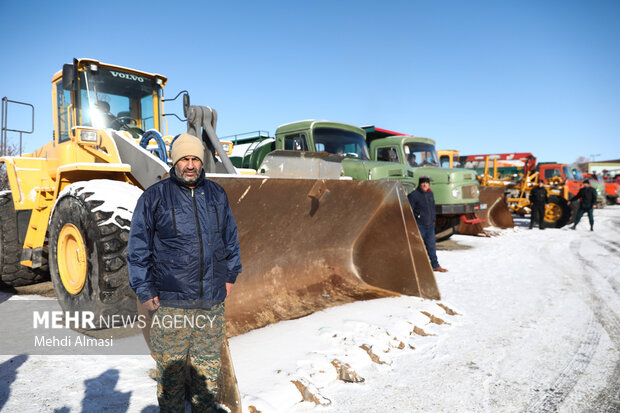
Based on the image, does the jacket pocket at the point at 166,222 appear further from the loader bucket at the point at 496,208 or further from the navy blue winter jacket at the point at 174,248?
the loader bucket at the point at 496,208

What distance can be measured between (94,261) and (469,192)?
24.1 feet

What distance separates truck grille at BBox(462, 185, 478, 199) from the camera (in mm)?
8156

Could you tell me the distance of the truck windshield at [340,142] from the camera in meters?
6.73

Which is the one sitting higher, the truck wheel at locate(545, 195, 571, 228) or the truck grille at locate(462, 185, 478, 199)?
the truck grille at locate(462, 185, 478, 199)

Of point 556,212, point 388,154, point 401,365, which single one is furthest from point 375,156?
point 556,212

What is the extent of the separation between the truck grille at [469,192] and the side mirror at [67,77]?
7.03m

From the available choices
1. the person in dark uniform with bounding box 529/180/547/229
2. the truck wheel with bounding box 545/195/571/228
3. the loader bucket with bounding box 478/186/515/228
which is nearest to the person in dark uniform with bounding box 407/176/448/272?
the loader bucket with bounding box 478/186/515/228

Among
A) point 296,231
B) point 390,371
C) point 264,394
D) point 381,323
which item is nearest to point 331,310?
point 381,323

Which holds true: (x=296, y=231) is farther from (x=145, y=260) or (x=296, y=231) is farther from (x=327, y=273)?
(x=145, y=260)

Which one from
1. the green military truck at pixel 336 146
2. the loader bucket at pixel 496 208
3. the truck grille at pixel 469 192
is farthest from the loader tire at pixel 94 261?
the loader bucket at pixel 496 208

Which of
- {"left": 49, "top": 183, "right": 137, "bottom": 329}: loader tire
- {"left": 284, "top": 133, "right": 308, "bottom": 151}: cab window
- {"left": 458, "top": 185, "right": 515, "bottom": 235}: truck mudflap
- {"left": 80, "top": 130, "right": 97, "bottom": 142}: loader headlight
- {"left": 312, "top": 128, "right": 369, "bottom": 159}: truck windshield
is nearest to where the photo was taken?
{"left": 49, "top": 183, "right": 137, "bottom": 329}: loader tire

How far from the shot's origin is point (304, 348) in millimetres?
2828

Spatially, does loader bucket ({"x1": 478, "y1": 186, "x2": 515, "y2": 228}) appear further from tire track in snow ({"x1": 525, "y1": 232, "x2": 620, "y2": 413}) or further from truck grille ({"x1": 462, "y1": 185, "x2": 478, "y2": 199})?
tire track in snow ({"x1": 525, "y1": 232, "x2": 620, "y2": 413})

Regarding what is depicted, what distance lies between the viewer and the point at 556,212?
12.5 m
